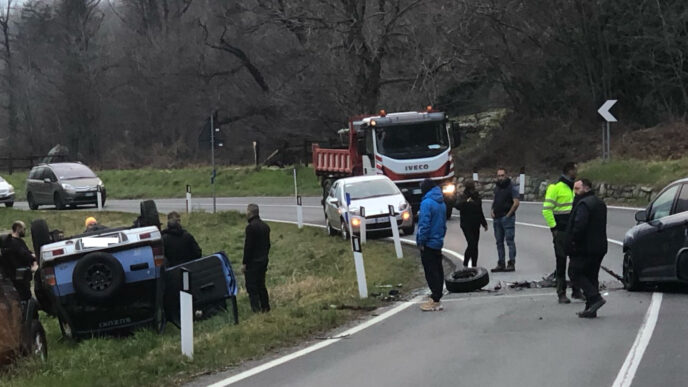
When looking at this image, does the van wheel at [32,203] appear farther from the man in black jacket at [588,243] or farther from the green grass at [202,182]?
the man in black jacket at [588,243]

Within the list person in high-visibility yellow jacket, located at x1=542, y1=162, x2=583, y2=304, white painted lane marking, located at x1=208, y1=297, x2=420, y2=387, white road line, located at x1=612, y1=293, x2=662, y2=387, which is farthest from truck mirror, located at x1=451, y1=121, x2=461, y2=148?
white road line, located at x1=612, y1=293, x2=662, y2=387

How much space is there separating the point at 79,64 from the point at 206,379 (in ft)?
204

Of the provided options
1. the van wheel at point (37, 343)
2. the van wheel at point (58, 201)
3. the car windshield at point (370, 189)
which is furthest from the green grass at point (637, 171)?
the van wheel at point (37, 343)

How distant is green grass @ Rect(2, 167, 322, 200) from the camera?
45.8m

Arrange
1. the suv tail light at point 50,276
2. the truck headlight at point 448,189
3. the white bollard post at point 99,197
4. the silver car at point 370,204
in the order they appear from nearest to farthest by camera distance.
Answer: the suv tail light at point 50,276 < the silver car at point 370,204 < the truck headlight at point 448,189 < the white bollard post at point 99,197

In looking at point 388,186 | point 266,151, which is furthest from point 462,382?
point 266,151

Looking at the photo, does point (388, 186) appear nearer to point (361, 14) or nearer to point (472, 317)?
point (472, 317)

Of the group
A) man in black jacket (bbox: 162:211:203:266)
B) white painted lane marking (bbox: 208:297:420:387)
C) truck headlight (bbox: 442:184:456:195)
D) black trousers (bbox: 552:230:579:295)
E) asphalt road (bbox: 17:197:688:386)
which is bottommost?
white painted lane marking (bbox: 208:297:420:387)

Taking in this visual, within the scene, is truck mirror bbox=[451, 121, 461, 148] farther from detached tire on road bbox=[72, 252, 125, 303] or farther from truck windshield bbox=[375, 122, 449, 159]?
detached tire on road bbox=[72, 252, 125, 303]

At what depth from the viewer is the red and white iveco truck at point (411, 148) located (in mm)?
26219

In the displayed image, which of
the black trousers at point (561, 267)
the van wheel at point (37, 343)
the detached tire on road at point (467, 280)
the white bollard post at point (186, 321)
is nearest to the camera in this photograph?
the white bollard post at point (186, 321)

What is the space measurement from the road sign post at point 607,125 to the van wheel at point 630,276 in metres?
16.3

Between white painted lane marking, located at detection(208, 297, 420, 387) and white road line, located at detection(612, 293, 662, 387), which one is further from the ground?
white road line, located at detection(612, 293, 662, 387)

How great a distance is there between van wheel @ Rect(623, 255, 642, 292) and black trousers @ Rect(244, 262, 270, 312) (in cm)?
534
